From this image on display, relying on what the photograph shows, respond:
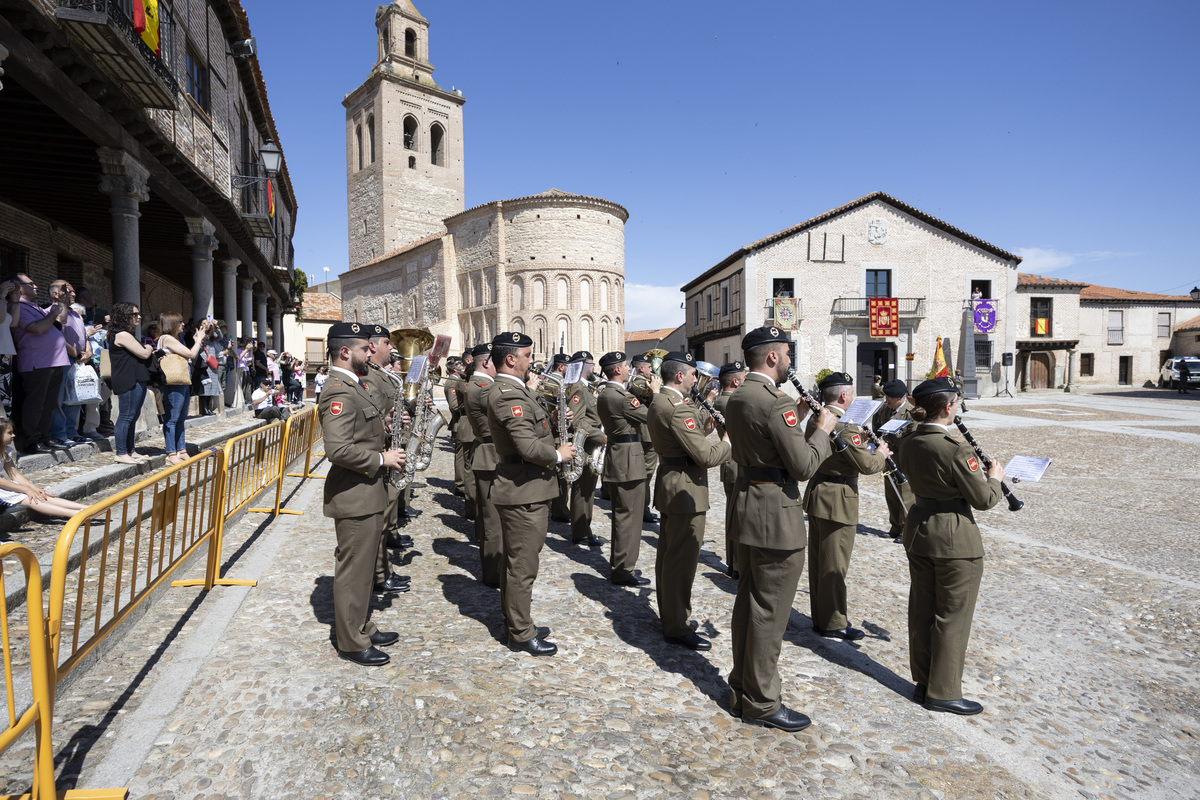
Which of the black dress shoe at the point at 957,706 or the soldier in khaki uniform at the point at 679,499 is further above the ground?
the soldier in khaki uniform at the point at 679,499

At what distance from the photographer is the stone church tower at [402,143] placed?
51.8 metres

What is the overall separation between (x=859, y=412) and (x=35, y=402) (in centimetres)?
803

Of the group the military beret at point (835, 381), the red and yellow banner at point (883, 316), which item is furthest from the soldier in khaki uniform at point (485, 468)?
the red and yellow banner at point (883, 316)

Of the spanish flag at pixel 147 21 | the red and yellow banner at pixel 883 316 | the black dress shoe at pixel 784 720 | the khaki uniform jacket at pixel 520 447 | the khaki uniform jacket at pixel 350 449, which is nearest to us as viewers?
the black dress shoe at pixel 784 720

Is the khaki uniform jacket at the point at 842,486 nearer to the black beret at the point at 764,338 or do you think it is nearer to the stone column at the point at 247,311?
the black beret at the point at 764,338

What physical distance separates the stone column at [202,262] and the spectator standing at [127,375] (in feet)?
22.8

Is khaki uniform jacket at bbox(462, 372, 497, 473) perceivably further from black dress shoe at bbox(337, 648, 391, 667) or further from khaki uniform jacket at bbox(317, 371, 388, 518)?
black dress shoe at bbox(337, 648, 391, 667)

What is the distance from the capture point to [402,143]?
171 feet

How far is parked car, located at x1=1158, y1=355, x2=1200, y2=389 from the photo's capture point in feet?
107

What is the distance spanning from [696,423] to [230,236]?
1668 centimetres

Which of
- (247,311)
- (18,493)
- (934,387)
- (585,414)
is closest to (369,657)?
(18,493)

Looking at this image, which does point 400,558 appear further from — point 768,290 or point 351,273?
point 351,273

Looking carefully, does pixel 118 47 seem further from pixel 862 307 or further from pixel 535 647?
pixel 862 307

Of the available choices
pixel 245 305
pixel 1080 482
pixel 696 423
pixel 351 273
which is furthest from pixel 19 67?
pixel 351 273
